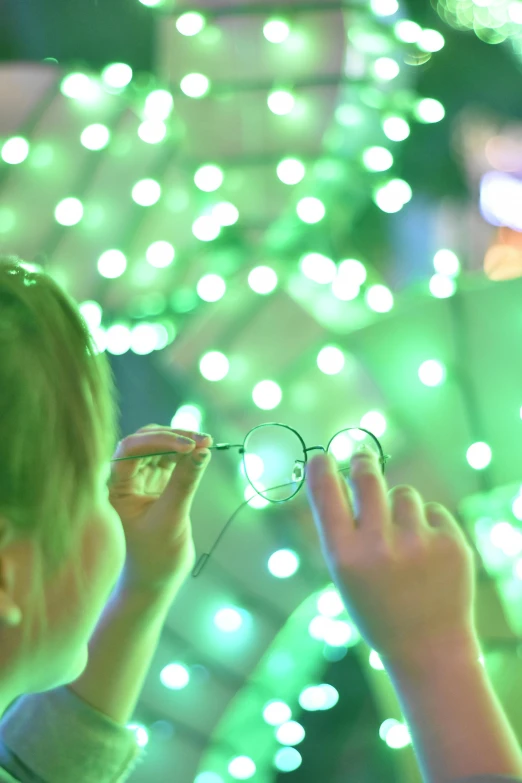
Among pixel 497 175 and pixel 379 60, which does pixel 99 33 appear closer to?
pixel 379 60

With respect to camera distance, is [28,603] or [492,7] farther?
[492,7]

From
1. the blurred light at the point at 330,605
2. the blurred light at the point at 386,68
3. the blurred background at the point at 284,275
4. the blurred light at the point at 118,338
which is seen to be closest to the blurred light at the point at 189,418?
the blurred background at the point at 284,275

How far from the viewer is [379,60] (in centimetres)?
92

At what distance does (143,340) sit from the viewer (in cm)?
91

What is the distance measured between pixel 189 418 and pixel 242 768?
0.35 metres

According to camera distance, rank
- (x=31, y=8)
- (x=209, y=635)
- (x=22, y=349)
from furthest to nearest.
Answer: (x=31, y=8) → (x=209, y=635) → (x=22, y=349)

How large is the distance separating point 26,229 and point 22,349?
41 centimetres

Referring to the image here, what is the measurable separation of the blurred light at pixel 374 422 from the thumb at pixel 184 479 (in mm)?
208

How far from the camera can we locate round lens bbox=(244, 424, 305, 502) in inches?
31.0

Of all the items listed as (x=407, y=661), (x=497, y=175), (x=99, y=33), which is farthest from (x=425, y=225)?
(x=407, y=661)

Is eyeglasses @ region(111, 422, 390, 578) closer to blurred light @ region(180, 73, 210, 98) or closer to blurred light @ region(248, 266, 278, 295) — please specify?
blurred light @ region(248, 266, 278, 295)

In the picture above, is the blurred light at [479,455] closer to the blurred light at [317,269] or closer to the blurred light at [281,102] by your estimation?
the blurred light at [317,269]

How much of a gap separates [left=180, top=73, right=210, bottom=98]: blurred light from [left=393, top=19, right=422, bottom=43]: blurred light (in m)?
0.23

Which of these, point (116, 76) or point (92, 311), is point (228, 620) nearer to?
point (92, 311)
